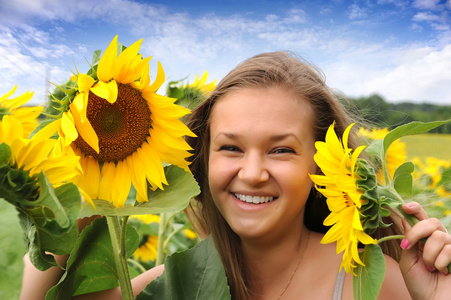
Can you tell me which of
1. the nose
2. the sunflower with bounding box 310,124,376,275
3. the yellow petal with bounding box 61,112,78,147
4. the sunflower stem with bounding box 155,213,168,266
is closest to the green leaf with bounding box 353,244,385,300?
the sunflower with bounding box 310,124,376,275

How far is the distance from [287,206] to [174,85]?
53cm

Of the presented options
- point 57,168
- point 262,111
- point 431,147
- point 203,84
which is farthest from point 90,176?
point 431,147

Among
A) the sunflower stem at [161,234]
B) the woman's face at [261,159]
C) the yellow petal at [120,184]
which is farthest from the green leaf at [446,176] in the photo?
the sunflower stem at [161,234]

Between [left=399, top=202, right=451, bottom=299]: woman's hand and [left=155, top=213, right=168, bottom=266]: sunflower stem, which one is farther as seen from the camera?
[left=155, top=213, right=168, bottom=266]: sunflower stem

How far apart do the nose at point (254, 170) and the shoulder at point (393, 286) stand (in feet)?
1.41

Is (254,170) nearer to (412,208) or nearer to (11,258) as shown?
(412,208)

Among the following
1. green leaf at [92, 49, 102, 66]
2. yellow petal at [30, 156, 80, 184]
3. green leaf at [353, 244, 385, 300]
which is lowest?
green leaf at [353, 244, 385, 300]

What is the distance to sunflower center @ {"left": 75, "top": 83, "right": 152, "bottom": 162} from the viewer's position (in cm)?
91

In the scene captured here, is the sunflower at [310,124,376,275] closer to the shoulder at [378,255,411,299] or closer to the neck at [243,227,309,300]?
the shoulder at [378,255,411,299]

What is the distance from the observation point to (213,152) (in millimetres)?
1290

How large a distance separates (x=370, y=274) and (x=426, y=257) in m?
0.15

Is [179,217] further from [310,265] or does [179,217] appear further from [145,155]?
[145,155]

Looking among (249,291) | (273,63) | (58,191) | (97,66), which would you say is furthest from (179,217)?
(58,191)

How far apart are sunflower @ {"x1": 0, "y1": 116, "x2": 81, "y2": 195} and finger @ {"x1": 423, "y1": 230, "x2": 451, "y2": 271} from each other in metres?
0.68
